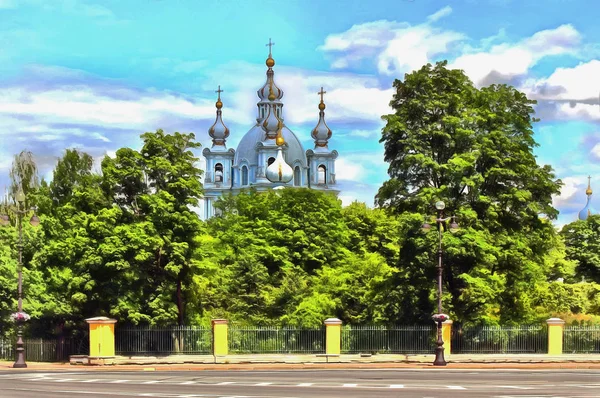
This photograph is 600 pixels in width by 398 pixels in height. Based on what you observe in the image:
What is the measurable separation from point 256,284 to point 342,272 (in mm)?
5732

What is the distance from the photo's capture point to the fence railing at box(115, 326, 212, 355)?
158 feet

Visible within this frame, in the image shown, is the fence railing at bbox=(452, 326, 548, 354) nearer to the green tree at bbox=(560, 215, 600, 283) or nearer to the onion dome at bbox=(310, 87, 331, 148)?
the green tree at bbox=(560, 215, 600, 283)

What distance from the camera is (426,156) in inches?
1949

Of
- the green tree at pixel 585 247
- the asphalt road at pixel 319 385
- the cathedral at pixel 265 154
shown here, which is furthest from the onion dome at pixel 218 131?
the asphalt road at pixel 319 385

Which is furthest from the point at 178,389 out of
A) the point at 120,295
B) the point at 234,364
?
the point at 120,295

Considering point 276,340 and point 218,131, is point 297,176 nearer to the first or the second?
point 218,131

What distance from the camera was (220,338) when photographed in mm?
48156

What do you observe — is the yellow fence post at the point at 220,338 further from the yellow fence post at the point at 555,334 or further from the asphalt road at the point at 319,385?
the yellow fence post at the point at 555,334

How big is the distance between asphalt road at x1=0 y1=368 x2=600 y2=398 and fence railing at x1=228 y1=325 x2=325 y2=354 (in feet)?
34.2

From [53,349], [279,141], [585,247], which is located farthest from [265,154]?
[53,349]

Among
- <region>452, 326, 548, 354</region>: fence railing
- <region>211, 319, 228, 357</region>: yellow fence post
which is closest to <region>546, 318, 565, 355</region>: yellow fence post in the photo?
<region>452, 326, 548, 354</region>: fence railing

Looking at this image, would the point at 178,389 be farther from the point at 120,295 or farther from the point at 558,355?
the point at 558,355

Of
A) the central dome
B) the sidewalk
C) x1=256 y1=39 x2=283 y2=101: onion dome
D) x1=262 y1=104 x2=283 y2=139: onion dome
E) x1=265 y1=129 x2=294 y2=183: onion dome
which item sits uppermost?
x1=256 y1=39 x2=283 y2=101: onion dome

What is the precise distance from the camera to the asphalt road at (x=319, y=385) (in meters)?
25.3
